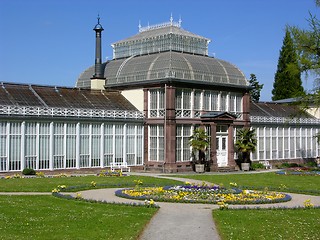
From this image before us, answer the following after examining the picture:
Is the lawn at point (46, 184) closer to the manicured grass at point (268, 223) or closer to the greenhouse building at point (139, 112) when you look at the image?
the greenhouse building at point (139, 112)

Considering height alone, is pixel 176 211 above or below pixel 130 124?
below

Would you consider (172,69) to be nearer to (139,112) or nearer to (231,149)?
(139,112)

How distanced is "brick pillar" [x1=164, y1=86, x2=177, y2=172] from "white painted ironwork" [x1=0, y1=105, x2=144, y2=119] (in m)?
3.20

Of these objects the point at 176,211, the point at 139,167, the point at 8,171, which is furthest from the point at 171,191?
the point at 139,167

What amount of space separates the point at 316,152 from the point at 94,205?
155 feet

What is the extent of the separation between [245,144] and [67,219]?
3377 centimetres

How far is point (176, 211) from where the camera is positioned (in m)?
21.4

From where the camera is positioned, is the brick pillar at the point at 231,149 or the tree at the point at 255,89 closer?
the brick pillar at the point at 231,149

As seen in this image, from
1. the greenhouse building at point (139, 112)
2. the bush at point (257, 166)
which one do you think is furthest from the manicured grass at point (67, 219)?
the bush at point (257, 166)

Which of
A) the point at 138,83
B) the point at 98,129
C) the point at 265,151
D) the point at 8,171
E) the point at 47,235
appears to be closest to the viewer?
the point at 47,235

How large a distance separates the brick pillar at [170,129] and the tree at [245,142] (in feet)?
25.7

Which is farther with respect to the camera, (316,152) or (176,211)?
(316,152)

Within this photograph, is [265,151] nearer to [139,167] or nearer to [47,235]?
[139,167]

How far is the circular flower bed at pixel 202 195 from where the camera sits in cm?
2439
